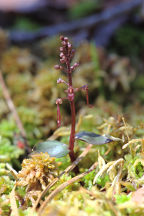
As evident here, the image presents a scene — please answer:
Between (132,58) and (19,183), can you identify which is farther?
(132,58)

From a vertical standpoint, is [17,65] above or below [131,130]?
above

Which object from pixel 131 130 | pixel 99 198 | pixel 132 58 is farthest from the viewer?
pixel 132 58

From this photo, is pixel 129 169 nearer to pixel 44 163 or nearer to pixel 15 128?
pixel 44 163

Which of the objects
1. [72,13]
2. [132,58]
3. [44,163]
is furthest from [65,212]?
[72,13]

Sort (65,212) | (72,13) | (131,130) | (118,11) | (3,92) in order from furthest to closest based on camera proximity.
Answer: (72,13) → (118,11) → (3,92) → (131,130) → (65,212)

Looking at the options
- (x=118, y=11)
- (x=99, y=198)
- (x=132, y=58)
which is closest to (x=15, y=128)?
(x=99, y=198)

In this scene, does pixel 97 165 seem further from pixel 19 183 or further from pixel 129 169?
pixel 19 183

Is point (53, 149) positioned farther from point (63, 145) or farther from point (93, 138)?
point (93, 138)

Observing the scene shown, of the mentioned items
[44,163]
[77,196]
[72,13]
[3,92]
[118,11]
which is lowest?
[77,196]

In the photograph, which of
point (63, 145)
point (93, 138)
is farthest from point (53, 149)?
point (93, 138)
